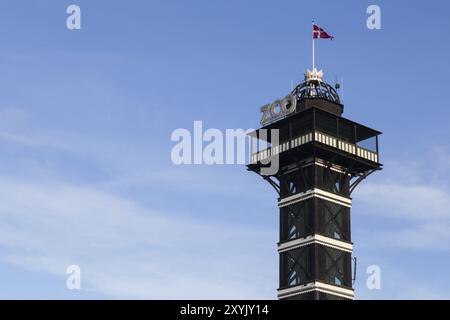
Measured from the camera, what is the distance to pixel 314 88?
135500mm

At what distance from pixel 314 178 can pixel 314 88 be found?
55.6 ft

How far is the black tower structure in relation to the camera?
123500 mm

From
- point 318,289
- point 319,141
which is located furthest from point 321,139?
point 318,289

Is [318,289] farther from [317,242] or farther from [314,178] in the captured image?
[314,178]

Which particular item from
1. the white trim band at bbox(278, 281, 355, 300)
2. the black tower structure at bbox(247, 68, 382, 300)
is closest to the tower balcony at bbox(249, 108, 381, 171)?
the black tower structure at bbox(247, 68, 382, 300)

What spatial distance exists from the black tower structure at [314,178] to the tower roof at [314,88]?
0.50ft

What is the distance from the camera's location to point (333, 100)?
135m

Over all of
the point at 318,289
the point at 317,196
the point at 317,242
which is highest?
the point at 317,196

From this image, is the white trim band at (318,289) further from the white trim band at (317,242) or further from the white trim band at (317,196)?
the white trim band at (317,196)
